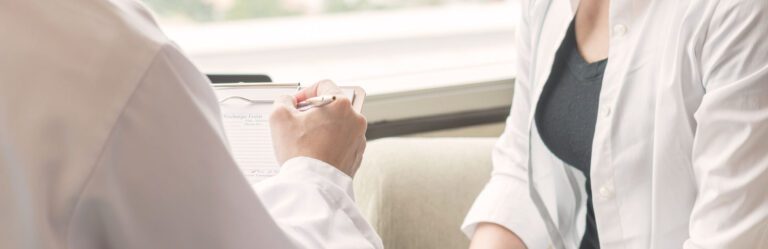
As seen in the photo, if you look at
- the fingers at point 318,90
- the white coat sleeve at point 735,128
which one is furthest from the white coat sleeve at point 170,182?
the white coat sleeve at point 735,128

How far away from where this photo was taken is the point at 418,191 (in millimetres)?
1756

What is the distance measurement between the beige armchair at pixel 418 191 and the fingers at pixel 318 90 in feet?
2.22

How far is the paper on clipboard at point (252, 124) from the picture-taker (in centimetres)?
116

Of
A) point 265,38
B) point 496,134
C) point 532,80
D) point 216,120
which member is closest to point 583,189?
point 532,80

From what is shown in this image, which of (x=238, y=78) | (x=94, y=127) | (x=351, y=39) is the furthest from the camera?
(x=351, y=39)

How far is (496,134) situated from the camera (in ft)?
7.70

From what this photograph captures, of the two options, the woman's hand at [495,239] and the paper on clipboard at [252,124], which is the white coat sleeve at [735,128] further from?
the paper on clipboard at [252,124]

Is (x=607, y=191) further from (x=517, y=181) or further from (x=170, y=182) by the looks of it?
(x=170, y=182)

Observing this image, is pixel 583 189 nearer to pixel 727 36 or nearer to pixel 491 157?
pixel 491 157

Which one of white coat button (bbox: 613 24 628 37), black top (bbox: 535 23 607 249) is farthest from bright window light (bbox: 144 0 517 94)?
white coat button (bbox: 613 24 628 37)

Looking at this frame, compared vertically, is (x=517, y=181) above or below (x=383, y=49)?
above

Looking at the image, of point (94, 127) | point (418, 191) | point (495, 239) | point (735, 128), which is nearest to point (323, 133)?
point (94, 127)

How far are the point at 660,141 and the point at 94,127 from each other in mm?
862

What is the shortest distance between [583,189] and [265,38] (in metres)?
1.11
